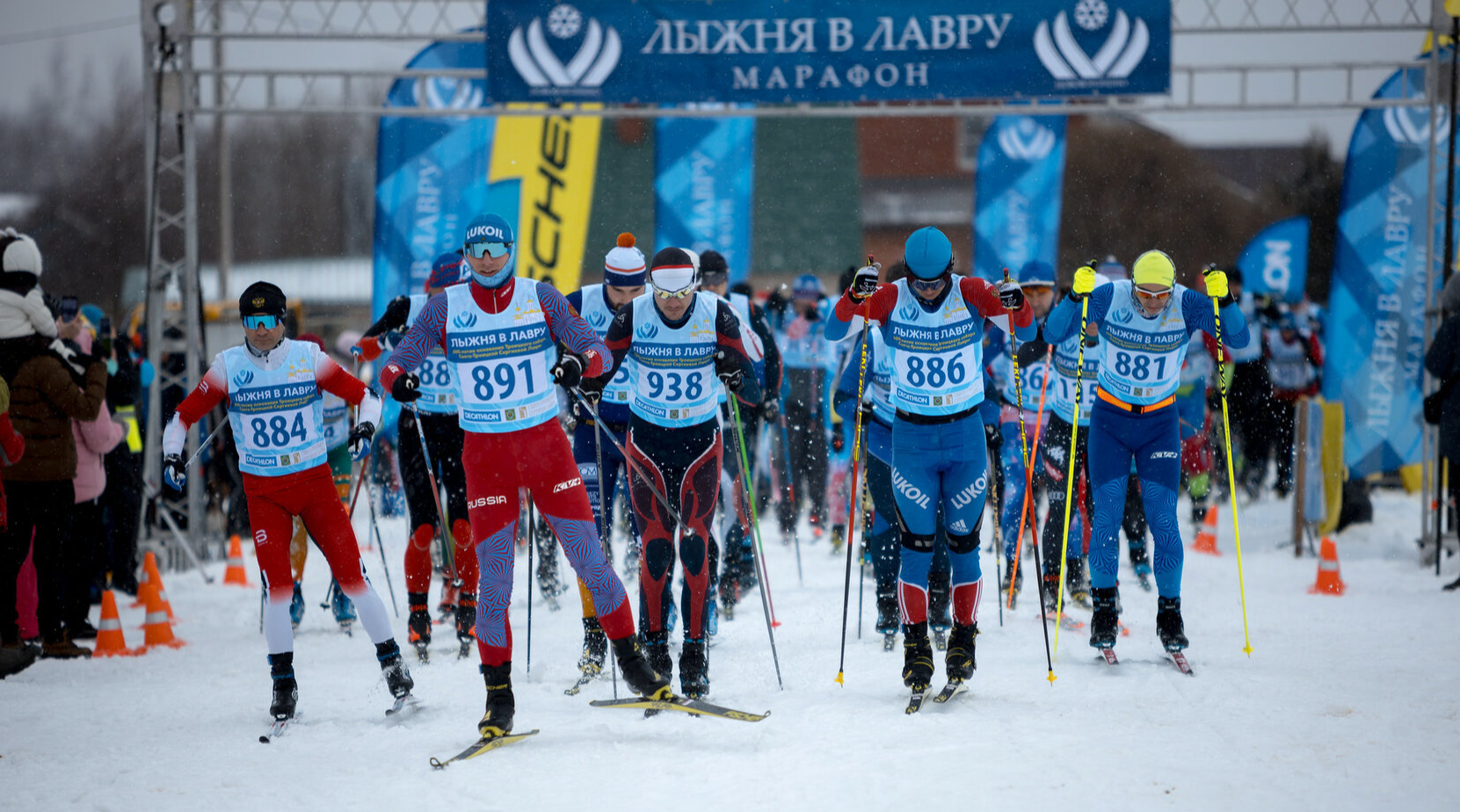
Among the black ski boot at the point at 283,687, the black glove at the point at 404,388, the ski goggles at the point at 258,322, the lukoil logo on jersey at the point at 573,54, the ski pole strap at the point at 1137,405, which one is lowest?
the black ski boot at the point at 283,687

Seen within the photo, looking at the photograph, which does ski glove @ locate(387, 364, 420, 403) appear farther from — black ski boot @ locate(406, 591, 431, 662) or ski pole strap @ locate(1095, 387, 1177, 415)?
ski pole strap @ locate(1095, 387, 1177, 415)

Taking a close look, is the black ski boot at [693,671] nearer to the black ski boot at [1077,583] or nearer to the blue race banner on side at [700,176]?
the black ski boot at [1077,583]

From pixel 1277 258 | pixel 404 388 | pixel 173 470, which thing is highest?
pixel 1277 258

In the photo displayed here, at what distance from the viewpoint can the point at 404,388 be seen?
5.07 meters

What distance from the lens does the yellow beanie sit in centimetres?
601

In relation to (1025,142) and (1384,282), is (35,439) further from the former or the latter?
(1025,142)

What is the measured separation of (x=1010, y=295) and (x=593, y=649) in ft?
8.54

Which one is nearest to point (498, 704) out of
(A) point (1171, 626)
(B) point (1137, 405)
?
(A) point (1171, 626)

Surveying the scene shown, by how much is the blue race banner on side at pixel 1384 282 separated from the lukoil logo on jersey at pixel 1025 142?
172 inches

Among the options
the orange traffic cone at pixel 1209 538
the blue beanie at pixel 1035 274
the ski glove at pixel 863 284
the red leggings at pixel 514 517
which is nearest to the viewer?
the red leggings at pixel 514 517

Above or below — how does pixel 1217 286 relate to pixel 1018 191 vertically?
below

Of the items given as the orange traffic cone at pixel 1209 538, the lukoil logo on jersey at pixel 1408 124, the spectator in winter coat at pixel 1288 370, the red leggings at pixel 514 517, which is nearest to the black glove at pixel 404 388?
the red leggings at pixel 514 517

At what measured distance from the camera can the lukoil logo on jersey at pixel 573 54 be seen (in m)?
11.2

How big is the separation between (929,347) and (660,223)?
8.87m
